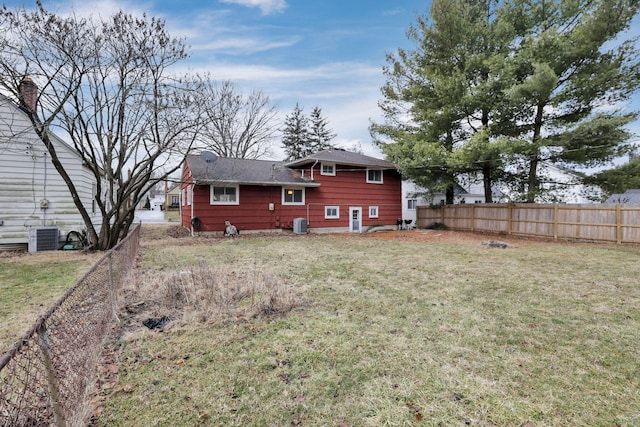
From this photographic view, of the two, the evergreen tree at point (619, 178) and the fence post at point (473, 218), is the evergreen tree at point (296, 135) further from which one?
the evergreen tree at point (619, 178)

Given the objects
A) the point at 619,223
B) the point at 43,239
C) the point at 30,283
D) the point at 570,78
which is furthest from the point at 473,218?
the point at 43,239

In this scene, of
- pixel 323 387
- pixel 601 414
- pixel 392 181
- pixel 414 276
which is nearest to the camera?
pixel 601 414

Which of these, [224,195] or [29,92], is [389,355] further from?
[224,195]

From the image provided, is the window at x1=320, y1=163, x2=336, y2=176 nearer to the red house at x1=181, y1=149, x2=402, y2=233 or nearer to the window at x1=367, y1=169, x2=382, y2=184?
the red house at x1=181, y1=149, x2=402, y2=233

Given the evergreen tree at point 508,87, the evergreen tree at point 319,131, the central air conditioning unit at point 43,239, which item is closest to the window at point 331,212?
the evergreen tree at point 508,87

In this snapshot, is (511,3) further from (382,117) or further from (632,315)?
(632,315)

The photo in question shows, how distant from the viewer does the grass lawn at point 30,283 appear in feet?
12.7

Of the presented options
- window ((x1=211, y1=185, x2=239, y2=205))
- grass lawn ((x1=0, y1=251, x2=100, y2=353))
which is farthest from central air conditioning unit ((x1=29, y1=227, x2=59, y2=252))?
window ((x1=211, y1=185, x2=239, y2=205))

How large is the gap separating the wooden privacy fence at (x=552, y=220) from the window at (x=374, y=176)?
4.19m

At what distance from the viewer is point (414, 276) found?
634 cm

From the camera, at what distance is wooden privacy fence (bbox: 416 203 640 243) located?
10.9m

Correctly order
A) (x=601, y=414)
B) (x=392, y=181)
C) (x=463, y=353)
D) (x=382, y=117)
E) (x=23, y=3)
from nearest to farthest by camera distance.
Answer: (x=601, y=414) → (x=463, y=353) → (x=23, y=3) → (x=382, y=117) → (x=392, y=181)

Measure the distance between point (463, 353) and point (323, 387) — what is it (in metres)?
1.59

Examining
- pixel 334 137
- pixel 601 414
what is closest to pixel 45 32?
pixel 601 414
